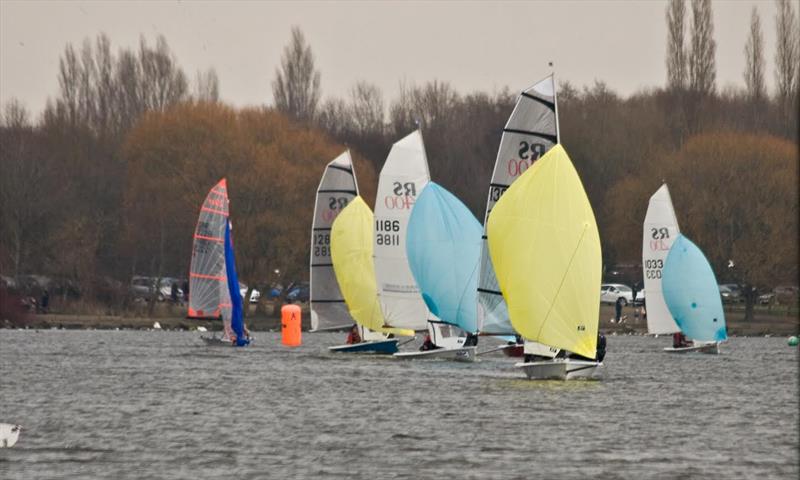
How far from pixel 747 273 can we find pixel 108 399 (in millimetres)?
47560

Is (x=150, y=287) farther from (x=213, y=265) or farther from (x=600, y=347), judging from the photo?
(x=600, y=347)

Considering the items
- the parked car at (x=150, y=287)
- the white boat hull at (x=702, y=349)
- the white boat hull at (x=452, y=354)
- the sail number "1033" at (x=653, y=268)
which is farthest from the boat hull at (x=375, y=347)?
the parked car at (x=150, y=287)

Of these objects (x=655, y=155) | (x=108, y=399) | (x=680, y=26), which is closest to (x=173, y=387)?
(x=108, y=399)

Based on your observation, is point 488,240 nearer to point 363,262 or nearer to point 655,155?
point 363,262

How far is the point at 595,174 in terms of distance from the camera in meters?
90.1

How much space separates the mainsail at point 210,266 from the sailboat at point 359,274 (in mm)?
4904

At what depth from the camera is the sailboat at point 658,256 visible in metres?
58.0

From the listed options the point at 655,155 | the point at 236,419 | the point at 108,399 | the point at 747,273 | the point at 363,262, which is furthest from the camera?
the point at 655,155

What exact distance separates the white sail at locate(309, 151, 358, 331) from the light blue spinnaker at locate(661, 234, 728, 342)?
1035cm

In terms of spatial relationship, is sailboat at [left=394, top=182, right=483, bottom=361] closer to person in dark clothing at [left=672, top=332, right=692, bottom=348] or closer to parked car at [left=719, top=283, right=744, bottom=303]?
person in dark clothing at [left=672, top=332, right=692, bottom=348]

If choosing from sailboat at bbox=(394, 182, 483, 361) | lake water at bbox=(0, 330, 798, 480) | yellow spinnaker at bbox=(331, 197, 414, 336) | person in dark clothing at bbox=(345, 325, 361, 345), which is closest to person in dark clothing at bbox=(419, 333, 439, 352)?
sailboat at bbox=(394, 182, 483, 361)

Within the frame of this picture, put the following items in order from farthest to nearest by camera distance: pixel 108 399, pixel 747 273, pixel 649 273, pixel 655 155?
pixel 655 155, pixel 747 273, pixel 649 273, pixel 108 399

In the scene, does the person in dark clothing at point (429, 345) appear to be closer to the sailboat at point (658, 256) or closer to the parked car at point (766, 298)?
the sailboat at point (658, 256)

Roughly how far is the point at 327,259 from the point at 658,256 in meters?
11.2
